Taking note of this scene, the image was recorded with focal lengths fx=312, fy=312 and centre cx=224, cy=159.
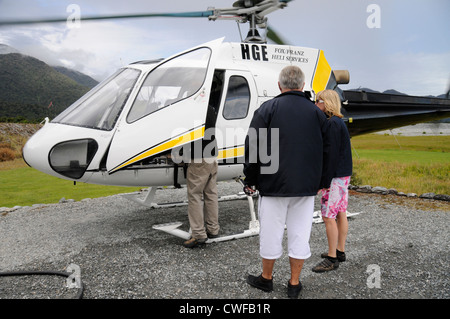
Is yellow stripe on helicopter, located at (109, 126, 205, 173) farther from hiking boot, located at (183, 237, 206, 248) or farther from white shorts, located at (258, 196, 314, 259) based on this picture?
white shorts, located at (258, 196, 314, 259)

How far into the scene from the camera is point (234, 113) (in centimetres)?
434

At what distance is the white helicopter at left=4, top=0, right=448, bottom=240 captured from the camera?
365 cm

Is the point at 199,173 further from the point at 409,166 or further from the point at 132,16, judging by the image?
the point at 409,166

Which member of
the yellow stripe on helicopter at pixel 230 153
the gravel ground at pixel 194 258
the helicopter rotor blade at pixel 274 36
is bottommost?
the gravel ground at pixel 194 258

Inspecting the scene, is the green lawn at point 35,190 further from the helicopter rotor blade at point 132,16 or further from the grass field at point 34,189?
the helicopter rotor blade at point 132,16

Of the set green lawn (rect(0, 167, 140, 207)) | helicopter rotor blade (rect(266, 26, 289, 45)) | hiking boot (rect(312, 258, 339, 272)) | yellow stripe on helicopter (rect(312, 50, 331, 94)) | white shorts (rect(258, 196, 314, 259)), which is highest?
helicopter rotor blade (rect(266, 26, 289, 45))

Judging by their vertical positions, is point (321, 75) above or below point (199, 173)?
above

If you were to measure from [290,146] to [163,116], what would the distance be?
6.13 feet

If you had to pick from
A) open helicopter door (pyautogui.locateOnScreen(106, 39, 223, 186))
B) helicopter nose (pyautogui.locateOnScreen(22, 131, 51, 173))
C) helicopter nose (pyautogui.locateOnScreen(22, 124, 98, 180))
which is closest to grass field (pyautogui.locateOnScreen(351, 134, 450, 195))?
open helicopter door (pyautogui.locateOnScreen(106, 39, 223, 186))

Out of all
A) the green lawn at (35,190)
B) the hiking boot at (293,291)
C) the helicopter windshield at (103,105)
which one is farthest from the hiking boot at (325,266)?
the green lawn at (35,190)

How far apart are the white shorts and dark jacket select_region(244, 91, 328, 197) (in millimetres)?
117

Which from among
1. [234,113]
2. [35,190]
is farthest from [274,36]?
[35,190]

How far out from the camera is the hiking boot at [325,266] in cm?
323
